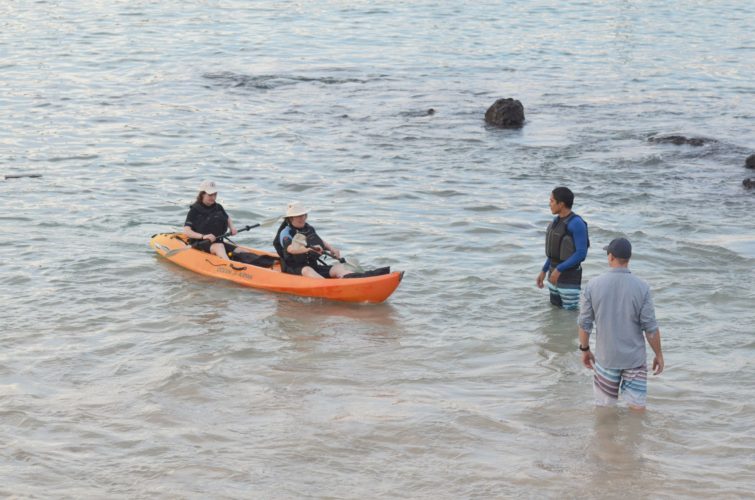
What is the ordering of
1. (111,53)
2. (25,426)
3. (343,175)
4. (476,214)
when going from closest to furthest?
(25,426) → (476,214) → (343,175) → (111,53)

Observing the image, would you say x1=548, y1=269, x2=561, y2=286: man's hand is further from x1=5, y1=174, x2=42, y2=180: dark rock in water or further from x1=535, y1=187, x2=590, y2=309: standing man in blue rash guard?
x1=5, y1=174, x2=42, y2=180: dark rock in water

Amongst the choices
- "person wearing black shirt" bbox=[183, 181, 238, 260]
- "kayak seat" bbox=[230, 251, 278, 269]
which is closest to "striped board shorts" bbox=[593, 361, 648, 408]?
"kayak seat" bbox=[230, 251, 278, 269]

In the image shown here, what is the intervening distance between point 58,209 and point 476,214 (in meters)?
6.79

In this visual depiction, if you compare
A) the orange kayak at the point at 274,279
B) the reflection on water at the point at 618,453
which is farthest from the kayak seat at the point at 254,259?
the reflection on water at the point at 618,453

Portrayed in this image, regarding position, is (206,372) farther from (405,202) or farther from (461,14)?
(461,14)

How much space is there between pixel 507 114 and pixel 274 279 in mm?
10594

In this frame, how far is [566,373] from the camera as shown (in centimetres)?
1069

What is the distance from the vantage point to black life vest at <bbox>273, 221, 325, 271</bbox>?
1301 centimetres

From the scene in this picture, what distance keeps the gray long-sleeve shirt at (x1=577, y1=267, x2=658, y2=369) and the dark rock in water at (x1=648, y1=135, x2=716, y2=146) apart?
1369cm

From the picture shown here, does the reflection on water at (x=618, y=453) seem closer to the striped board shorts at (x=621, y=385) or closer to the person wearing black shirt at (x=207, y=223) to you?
the striped board shorts at (x=621, y=385)

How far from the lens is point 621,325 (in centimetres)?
826

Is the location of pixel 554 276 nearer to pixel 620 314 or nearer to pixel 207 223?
pixel 620 314

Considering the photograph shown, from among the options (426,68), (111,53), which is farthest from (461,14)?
(111,53)

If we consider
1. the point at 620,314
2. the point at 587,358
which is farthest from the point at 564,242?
the point at 620,314
